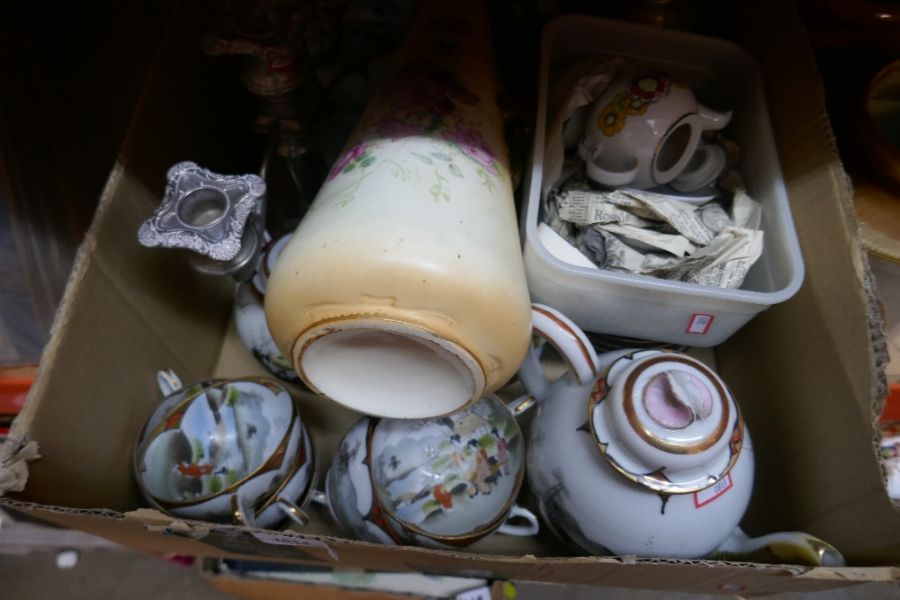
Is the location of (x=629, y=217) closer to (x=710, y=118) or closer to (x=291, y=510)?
(x=710, y=118)

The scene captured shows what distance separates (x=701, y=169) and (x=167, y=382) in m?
0.57

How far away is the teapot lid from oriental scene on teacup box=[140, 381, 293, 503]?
31cm

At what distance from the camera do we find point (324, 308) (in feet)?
1.17

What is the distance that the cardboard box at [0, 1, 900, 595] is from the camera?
44 centimetres

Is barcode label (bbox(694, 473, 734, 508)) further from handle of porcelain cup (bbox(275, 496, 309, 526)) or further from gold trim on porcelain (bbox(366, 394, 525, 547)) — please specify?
handle of porcelain cup (bbox(275, 496, 309, 526))

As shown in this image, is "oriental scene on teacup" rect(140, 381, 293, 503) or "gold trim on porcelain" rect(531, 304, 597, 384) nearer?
"gold trim on porcelain" rect(531, 304, 597, 384)

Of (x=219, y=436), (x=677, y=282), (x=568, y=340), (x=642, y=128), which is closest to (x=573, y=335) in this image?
(x=568, y=340)

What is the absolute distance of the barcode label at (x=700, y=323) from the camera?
542 mm

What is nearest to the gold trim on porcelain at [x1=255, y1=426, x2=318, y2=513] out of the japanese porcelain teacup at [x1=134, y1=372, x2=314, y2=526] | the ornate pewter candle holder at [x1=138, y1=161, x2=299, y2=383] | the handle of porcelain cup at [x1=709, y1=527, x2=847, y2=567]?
the japanese porcelain teacup at [x1=134, y1=372, x2=314, y2=526]

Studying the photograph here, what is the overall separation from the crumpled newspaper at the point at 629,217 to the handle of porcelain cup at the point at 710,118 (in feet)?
0.23

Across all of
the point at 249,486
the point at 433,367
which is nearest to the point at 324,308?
the point at 433,367

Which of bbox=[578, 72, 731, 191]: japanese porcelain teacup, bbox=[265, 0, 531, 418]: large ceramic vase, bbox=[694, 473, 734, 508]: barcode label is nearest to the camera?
bbox=[265, 0, 531, 418]: large ceramic vase

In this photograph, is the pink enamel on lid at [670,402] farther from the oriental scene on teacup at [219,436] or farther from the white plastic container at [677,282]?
the oriental scene on teacup at [219,436]

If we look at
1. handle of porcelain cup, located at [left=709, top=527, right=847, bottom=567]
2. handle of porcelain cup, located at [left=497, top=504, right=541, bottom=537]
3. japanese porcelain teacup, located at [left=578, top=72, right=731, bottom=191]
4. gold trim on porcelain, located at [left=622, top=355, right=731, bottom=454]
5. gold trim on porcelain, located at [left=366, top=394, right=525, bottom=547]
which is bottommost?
handle of porcelain cup, located at [left=497, top=504, right=541, bottom=537]
